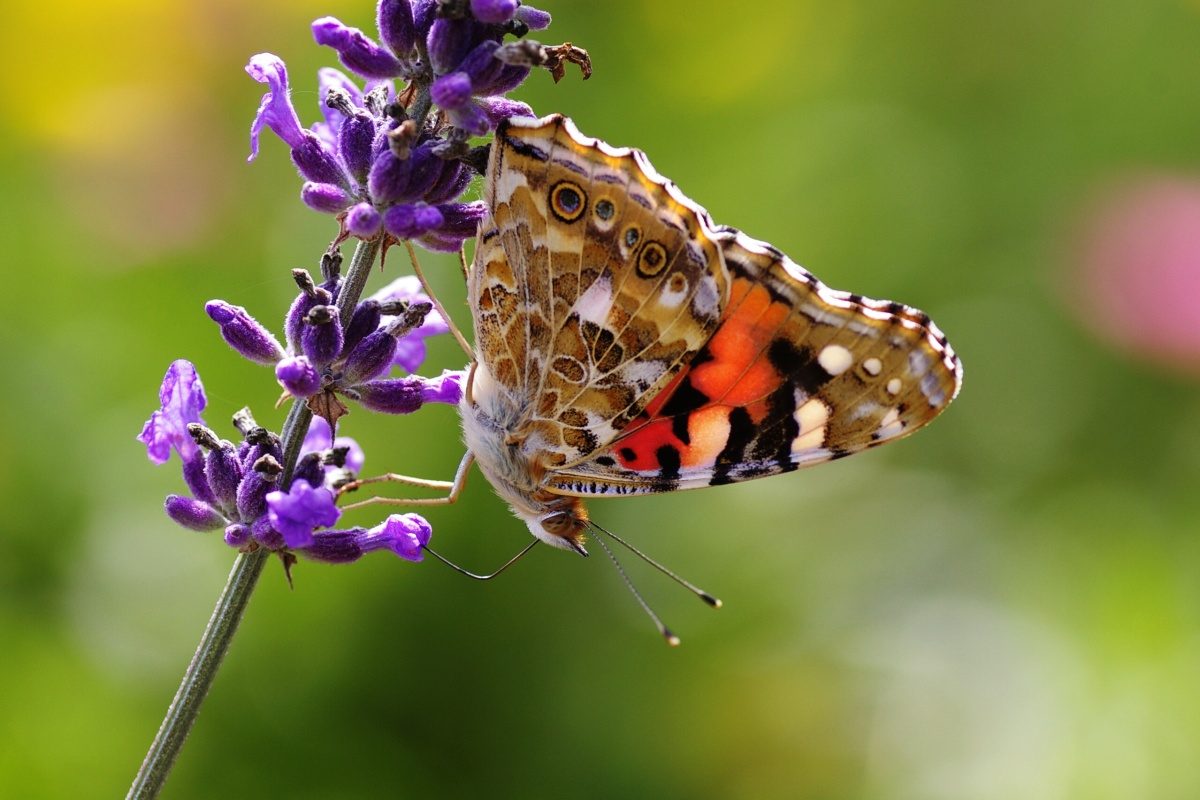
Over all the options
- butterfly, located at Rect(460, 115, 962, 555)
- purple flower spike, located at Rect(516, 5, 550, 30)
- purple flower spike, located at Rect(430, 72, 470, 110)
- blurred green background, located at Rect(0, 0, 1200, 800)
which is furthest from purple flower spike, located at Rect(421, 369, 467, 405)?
blurred green background, located at Rect(0, 0, 1200, 800)

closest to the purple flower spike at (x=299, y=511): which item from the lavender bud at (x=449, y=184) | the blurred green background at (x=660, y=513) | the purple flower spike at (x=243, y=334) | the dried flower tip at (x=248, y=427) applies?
the dried flower tip at (x=248, y=427)

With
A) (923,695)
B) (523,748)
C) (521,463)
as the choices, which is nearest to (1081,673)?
(923,695)

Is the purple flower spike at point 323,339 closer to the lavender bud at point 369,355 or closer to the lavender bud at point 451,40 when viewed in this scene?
the lavender bud at point 369,355

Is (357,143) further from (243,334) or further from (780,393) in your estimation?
(780,393)

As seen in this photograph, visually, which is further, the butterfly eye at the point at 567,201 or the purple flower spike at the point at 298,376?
the butterfly eye at the point at 567,201

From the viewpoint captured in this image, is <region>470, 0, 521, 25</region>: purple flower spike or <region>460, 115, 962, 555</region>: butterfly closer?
<region>470, 0, 521, 25</region>: purple flower spike

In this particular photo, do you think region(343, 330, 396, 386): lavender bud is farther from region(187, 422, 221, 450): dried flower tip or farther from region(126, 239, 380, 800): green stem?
region(187, 422, 221, 450): dried flower tip

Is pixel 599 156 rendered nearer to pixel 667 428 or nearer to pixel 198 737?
pixel 667 428

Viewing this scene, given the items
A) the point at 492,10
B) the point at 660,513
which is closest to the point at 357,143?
the point at 492,10
